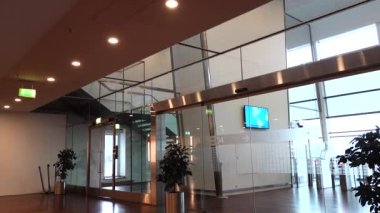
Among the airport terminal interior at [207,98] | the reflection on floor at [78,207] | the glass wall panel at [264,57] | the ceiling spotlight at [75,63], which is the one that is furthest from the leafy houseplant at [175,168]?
the ceiling spotlight at [75,63]

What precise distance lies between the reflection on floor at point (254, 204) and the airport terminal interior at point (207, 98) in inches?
1.2

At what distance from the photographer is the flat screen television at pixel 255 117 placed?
7.12 m

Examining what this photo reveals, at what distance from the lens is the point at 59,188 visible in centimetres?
1189

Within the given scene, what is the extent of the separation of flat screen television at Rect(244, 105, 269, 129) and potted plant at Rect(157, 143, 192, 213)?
1558 millimetres

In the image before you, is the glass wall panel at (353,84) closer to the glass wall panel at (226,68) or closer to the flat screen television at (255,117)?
the flat screen television at (255,117)

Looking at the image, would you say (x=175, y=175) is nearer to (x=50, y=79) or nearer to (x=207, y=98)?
(x=207, y=98)

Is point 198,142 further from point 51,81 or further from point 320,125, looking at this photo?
point 51,81

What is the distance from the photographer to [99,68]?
6.84 metres

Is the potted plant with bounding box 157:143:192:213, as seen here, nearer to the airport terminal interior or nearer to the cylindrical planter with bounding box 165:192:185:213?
the cylindrical planter with bounding box 165:192:185:213

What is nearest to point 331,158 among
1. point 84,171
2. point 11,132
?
point 84,171

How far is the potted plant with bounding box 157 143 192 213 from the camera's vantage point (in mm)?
6879

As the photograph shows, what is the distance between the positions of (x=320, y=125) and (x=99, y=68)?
440cm

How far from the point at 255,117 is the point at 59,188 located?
8117 millimetres

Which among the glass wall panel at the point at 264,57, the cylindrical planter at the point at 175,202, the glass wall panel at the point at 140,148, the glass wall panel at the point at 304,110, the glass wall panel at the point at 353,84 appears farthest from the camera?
the glass wall panel at the point at 140,148
